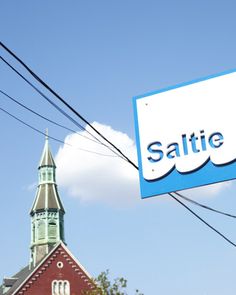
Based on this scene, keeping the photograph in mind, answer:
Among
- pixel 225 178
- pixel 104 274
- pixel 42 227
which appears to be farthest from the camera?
pixel 42 227

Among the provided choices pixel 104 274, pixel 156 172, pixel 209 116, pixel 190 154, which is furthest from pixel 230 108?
pixel 104 274

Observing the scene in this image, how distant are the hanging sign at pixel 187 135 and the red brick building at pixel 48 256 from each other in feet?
139

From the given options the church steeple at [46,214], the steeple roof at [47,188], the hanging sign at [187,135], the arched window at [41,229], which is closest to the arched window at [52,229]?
the church steeple at [46,214]

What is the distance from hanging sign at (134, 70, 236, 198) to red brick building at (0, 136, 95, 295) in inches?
1671

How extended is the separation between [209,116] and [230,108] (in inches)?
14.8

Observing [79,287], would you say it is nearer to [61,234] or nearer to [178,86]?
[61,234]

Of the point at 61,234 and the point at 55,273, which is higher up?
the point at 61,234

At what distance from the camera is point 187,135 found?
946 cm

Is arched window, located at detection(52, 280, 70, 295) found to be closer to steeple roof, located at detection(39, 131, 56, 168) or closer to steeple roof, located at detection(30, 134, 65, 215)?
steeple roof, located at detection(30, 134, 65, 215)

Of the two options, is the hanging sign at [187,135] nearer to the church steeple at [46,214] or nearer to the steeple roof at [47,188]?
the church steeple at [46,214]

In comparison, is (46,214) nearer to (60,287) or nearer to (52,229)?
(52,229)

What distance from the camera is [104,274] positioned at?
39.6 m

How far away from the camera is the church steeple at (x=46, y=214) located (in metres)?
57.3

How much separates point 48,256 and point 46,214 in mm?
5811
